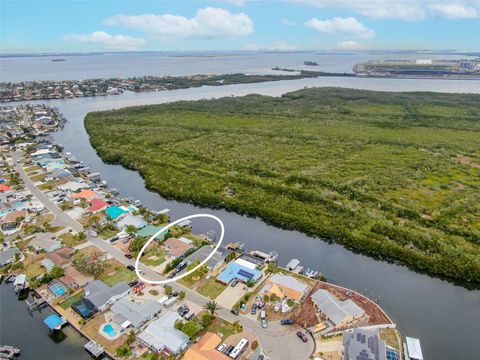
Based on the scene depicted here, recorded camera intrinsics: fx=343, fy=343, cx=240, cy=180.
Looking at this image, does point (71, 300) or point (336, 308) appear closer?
point (336, 308)

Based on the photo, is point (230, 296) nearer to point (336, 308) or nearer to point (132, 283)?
point (336, 308)

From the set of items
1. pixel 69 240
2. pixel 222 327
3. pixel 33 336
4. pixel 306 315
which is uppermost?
pixel 69 240

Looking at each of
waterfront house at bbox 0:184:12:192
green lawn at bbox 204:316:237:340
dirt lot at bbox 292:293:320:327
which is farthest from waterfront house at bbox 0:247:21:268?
dirt lot at bbox 292:293:320:327

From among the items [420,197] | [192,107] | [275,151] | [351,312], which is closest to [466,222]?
[420,197]

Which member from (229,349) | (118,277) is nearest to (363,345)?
(229,349)

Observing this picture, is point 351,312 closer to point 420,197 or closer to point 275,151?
point 420,197

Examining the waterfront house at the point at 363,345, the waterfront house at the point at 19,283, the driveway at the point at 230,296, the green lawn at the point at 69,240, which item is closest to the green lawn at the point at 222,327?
the driveway at the point at 230,296
